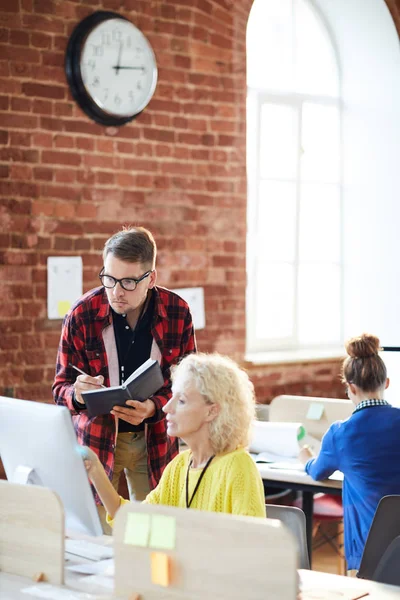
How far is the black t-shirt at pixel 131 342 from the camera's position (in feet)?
10.9

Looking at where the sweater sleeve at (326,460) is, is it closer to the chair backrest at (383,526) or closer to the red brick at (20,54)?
the chair backrest at (383,526)

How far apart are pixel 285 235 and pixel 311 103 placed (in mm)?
876

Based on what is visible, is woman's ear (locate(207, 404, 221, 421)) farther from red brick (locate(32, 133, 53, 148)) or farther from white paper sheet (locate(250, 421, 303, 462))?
red brick (locate(32, 133, 53, 148))

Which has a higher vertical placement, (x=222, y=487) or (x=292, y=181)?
(x=292, y=181)

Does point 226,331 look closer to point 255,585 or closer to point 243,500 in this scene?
point 243,500

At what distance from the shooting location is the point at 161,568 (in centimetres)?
199

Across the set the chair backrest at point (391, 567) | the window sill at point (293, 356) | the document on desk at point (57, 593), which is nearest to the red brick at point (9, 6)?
the window sill at point (293, 356)

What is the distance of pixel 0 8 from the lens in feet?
14.6

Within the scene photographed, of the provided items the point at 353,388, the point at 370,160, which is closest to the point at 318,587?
the point at 353,388

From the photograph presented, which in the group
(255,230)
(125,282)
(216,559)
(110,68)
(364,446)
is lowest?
(364,446)

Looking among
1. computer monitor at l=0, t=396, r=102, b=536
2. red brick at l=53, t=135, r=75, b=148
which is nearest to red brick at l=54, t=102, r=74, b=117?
red brick at l=53, t=135, r=75, b=148

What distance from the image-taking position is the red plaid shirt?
3230 mm

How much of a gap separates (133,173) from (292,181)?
1.52 m

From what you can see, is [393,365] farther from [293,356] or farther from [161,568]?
[161,568]
